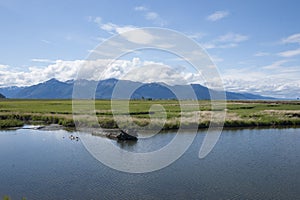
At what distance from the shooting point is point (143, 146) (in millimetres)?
30656

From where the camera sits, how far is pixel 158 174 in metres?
21.1

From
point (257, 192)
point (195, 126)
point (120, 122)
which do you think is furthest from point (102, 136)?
point (257, 192)

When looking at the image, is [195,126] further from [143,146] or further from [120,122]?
[143,146]

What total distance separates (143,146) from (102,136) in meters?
7.88

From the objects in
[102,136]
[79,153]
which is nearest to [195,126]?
[102,136]

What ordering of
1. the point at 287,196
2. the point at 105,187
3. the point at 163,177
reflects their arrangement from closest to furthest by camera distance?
the point at 287,196
the point at 105,187
the point at 163,177

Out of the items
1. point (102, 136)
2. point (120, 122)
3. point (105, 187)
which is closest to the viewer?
point (105, 187)

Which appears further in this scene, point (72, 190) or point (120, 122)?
point (120, 122)

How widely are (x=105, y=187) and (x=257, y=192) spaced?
29.4 feet

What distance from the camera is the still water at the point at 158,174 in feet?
57.0

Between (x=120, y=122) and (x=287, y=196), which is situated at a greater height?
(x=120, y=122)

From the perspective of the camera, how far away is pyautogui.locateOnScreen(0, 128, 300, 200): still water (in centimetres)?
1738

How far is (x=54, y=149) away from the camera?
29.3 metres

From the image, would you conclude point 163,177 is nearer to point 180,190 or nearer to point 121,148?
point 180,190
